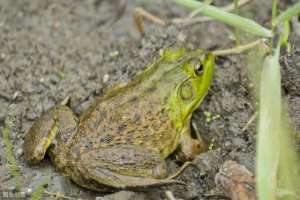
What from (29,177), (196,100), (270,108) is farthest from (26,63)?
(270,108)

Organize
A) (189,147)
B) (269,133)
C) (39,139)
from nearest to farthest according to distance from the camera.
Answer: (269,133), (39,139), (189,147)

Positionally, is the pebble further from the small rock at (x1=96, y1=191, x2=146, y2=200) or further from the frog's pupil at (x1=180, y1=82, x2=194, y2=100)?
the frog's pupil at (x1=180, y1=82, x2=194, y2=100)

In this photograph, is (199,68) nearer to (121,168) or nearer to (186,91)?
(186,91)

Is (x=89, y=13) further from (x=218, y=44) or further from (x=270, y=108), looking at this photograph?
(x=270, y=108)

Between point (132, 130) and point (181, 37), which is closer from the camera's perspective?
point (132, 130)

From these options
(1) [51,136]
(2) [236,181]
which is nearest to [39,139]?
(1) [51,136]

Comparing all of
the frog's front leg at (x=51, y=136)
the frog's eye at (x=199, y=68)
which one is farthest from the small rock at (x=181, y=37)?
the frog's front leg at (x=51, y=136)

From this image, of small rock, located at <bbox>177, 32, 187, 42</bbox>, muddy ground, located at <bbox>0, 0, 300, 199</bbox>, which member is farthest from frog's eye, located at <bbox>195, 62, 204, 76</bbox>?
small rock, located at <bbox>177, 32, 187, 42</bbox>

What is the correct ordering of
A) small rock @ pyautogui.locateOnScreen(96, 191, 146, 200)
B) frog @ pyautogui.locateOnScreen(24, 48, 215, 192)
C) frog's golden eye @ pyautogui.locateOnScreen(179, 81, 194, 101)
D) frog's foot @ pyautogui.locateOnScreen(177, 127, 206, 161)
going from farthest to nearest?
frog's golden eye @ pyautogui.locateOnScreen(179, 81, 194, 101)
frog's foot @ pyautogui.locateOnScreen(177, 127, 206, 161)
frog @ pyautogui.locateOnScreen(24, 48, 215, 192)
small rock @ pyautogui.locateOnScreen(96, 191, 146, 200)
